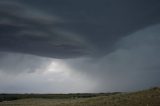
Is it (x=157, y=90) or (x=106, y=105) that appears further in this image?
(x=157, y=90)

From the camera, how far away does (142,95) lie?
7931 centimetres

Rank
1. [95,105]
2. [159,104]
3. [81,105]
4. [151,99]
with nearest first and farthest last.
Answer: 1. [159,104]
2. [151,99]
3. [95,105]
4. [81,105]

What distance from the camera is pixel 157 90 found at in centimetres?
8169

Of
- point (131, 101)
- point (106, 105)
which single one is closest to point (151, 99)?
point (131, 101)

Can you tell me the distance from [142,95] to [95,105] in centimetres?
1208

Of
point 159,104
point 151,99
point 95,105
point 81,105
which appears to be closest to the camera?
point 159,104

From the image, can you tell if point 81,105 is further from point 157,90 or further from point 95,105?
point 157,90

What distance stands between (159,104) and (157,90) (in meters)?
16.2

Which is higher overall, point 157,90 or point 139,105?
point 157,90

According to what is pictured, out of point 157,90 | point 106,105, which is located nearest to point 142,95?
point 157,90

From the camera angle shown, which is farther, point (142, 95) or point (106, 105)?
point (142, 95)

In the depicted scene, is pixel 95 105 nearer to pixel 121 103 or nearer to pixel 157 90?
pixel 121 103

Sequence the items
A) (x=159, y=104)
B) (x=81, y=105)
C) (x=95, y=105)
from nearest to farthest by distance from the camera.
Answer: (x=159, y=104) → (x=95, y=105) → (x=81, y=105)

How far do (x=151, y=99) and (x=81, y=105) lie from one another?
20.4 m
